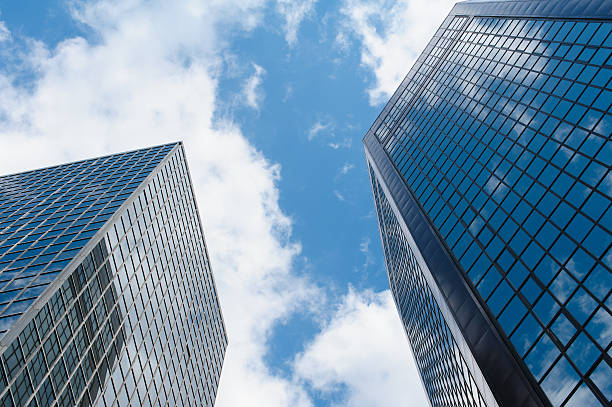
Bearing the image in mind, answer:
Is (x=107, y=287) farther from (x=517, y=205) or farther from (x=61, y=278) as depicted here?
(x=517, y=205)

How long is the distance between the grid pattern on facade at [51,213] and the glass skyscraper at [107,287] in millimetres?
137

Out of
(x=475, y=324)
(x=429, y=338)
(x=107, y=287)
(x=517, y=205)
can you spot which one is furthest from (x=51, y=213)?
(x=429, y=338)

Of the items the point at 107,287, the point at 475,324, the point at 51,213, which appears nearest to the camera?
the point at 475,324

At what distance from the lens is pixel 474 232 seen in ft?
108

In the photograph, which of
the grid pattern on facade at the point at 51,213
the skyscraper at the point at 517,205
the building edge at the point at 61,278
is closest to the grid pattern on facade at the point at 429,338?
the skyscraper at the point at 517,205

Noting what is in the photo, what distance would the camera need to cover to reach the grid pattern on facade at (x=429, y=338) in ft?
125

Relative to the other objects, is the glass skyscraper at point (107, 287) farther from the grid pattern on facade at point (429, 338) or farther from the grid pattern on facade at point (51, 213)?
the grid pattern on facade at point (429, 338)

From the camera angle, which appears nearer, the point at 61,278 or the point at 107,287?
the point at 61,278

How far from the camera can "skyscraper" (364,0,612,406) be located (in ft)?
72.3

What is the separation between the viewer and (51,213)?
43.8 meters

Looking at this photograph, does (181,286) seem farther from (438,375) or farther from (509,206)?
(509,206)

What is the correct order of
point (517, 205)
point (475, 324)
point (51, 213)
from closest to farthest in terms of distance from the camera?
point (475, 324) < point (517, 205) < point (51, 213)

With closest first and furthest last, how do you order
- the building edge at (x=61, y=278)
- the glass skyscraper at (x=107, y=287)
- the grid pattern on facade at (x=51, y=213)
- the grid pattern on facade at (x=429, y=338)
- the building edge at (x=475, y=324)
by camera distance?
1. the building edge at (x=475, y=324)
2. the building edge at (x=61, y=278)
3. the glass skyscraper at (x=107, y=287)
4. the grid pattern on facade at (x=51, y=213)
5. the grid pattern on facade at (x=429, y=338)

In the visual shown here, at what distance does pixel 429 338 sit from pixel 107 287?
114 feet
